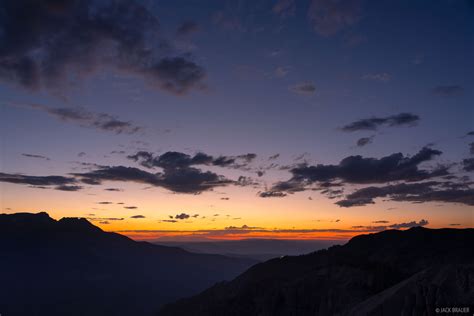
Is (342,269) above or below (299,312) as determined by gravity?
above

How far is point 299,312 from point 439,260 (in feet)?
295

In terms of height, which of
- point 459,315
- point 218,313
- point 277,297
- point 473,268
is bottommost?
point 218,313

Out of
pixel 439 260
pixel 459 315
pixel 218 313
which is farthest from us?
pixel 439 260

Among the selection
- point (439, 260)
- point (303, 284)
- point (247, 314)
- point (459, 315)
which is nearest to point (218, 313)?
point (247, 314)

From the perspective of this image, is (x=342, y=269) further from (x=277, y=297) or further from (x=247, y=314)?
(x=247, y=314)

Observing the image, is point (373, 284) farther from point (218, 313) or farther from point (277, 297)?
point (218, 313)

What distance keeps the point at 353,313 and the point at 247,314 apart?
80.4 m

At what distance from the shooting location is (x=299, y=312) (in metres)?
137

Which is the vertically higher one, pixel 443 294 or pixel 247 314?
pixel 443 294

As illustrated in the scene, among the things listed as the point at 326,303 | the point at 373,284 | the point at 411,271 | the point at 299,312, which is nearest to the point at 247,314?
the point at 299,312

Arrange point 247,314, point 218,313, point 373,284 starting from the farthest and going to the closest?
point 218,313
point 247,314
point 373,284

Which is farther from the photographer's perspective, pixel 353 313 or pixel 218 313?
pixel 218 313

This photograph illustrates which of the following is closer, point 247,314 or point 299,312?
point 299,312

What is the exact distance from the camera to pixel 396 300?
84.4 m
